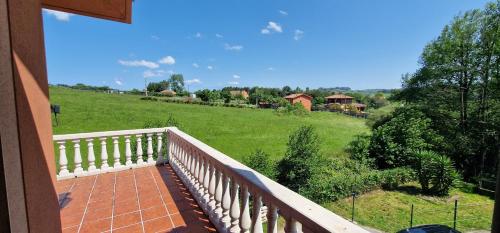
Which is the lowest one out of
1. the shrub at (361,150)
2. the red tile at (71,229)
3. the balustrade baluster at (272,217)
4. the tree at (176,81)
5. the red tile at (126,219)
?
the shrub at (361,150)

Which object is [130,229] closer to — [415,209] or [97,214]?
[97,214]

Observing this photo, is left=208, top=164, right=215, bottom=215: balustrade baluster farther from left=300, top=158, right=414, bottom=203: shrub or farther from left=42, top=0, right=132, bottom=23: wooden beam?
left=300, top=158, right=414, bottom=203: shrub

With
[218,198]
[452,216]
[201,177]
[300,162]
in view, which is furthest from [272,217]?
[452,216]

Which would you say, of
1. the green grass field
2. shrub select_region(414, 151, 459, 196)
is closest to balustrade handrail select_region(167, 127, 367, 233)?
the green grass field

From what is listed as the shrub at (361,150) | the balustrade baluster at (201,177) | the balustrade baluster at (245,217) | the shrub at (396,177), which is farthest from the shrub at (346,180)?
the balustrade baluster at (245,217)

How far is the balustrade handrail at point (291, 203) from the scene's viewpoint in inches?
38.3

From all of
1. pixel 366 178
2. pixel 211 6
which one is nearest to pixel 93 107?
pixel 211 6

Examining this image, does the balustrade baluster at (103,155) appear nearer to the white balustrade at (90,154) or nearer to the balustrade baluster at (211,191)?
the white balustrade at (90,154)

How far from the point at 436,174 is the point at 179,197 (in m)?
12.4

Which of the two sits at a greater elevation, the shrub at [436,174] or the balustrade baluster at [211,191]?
the balustrade baluster at [211,191]

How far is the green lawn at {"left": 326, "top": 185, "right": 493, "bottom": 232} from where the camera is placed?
8.52 meters

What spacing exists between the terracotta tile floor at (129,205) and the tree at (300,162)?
7758 millimetres

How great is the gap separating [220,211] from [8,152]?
1.71m

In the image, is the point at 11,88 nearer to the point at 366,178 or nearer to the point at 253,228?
the point at 253,228
